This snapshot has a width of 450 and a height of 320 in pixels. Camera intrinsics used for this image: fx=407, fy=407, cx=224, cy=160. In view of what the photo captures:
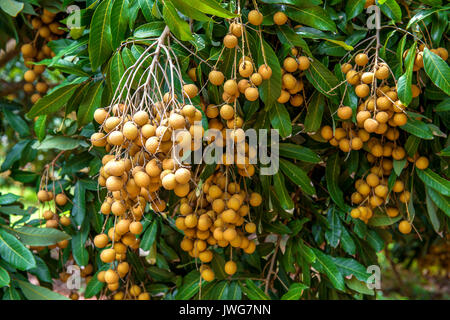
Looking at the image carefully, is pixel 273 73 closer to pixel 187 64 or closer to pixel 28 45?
pixel 187 64

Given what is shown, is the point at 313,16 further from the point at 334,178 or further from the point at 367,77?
the point at 334,178

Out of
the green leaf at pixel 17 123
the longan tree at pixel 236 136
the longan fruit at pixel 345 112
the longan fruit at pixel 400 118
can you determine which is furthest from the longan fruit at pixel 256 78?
the green leaf at pixel 17 123

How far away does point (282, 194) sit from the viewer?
114 centimetres

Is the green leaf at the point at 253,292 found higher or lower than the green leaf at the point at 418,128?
lower

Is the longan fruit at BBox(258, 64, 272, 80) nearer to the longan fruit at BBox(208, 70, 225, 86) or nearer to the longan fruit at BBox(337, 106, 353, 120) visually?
the longan fruit at BBox(208, 70, 225, 86)

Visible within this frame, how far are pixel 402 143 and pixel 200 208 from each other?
2.05ft

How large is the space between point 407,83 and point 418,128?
0.62 feet

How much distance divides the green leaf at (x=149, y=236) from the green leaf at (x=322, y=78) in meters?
0.69

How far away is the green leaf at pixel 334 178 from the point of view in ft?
4.06

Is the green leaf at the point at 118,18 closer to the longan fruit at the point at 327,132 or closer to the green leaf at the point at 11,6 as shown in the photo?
the green leaf at the point at 11,6

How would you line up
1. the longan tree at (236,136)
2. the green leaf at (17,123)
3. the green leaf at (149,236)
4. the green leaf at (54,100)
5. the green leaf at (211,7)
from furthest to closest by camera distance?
1. the green leaf at (17,123)
2. the green leaf at (149,236)
3. the green leaf at (54,100)
4. the longan tree at (236,136)
5. the green leaf at (211,7)

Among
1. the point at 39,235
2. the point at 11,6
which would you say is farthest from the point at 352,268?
the point at 11,6

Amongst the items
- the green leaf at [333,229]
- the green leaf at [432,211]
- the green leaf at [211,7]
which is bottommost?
the green leaf at [333,229]
